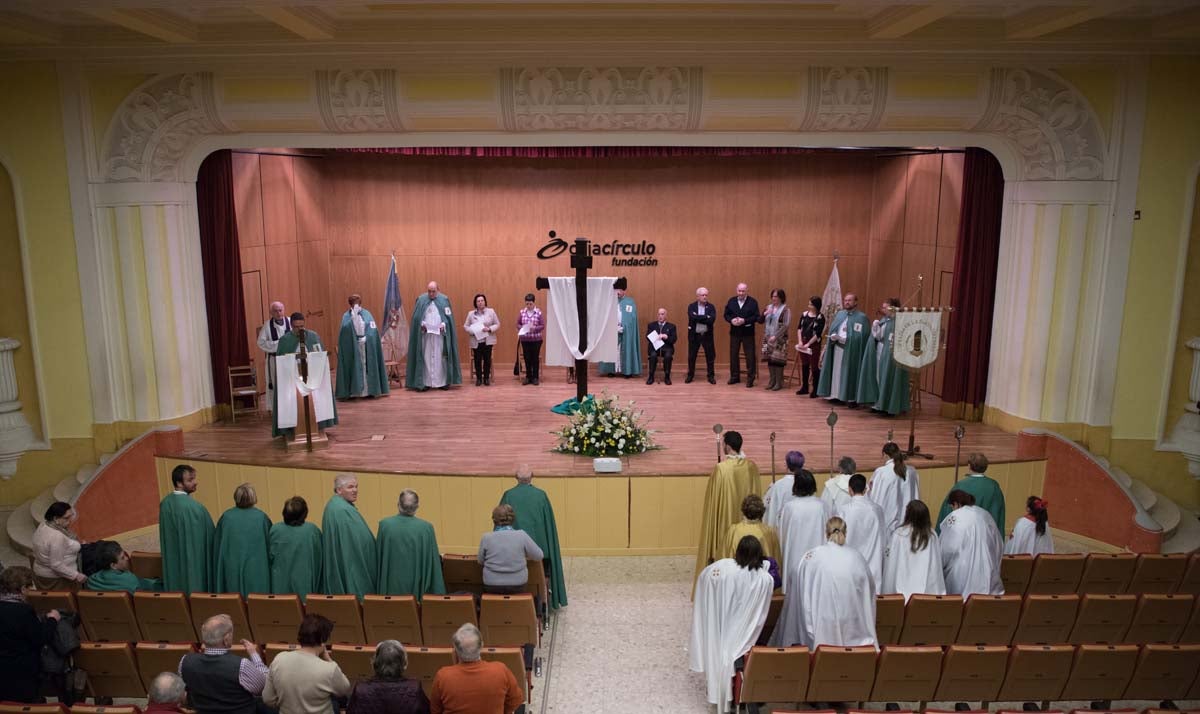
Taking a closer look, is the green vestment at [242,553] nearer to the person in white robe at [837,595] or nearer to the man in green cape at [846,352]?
the person in white robe at [837,595]

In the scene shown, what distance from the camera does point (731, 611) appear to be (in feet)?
19.5

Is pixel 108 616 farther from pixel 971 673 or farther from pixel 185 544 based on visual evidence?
pixel 971 673

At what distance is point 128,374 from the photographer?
35.6 ft

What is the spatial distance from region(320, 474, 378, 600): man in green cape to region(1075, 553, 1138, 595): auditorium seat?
227 inches

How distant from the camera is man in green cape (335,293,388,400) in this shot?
42.3ft

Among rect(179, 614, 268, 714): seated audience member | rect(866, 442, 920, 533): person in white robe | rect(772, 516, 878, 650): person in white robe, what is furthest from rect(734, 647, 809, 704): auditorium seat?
rect(179, 614, 268, 714): seated audience member

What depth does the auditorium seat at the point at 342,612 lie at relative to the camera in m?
6.13

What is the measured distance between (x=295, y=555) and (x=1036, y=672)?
5.24 metres

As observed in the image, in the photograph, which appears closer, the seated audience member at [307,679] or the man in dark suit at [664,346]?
the seated audience member at [307,679]

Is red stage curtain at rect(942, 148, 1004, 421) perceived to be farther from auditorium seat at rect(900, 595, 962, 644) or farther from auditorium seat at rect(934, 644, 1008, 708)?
auditorium seat at rect(934, 644, 1008, 708)

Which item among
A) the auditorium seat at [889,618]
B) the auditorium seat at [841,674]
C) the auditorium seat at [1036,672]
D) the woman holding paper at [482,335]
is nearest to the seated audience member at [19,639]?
the auditorium seat at [841,674]

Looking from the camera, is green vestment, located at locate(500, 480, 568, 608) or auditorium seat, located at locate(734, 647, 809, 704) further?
green vestment, located at locate(500, 480, 568, 608)

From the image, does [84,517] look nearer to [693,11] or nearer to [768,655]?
[768,655]

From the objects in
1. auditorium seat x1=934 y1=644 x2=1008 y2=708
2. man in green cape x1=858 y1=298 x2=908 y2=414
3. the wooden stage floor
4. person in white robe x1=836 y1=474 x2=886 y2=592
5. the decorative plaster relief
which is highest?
the decorative plaster relief
